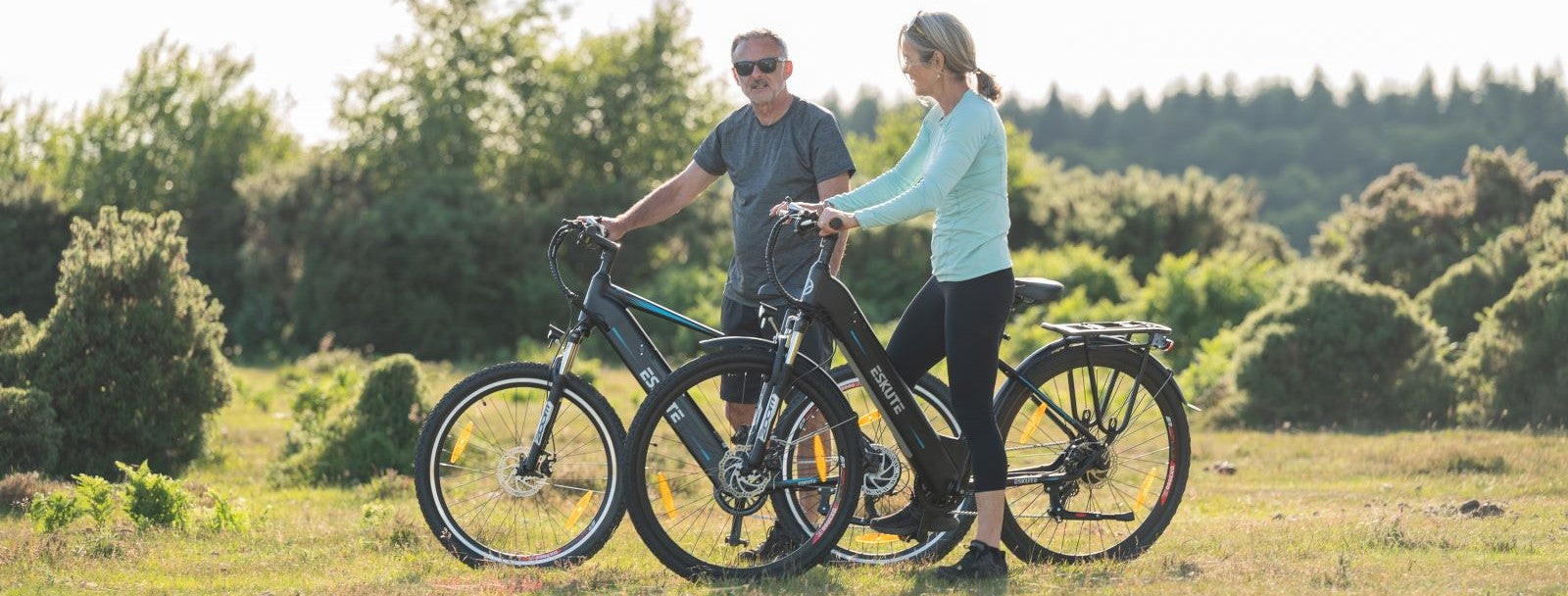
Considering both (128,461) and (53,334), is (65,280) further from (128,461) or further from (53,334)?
(128,461)

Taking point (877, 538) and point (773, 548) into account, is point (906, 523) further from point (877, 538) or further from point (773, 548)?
point (773, 548)

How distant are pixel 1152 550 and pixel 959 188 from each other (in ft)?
6.55

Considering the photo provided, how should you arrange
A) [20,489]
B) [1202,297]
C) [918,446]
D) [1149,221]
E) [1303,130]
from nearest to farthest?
[918,446], [20,489], [1202,297], [1149,221], [1303,130]

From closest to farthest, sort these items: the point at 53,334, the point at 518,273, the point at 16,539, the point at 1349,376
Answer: the point at 16,539 → the point at 53,334 → the point at 1349,376 → the point at 518,273

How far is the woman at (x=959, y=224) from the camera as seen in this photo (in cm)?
534

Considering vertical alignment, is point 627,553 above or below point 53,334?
below

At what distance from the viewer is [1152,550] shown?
6613 millimetres

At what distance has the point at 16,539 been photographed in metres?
6.81

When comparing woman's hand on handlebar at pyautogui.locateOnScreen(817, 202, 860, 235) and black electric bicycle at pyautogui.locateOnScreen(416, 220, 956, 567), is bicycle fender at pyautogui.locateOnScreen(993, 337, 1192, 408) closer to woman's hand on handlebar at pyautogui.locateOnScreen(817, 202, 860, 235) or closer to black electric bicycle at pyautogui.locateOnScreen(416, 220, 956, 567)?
black electric bicycle at pyautogui.locateOnScreen(416, 220, 956, 567)

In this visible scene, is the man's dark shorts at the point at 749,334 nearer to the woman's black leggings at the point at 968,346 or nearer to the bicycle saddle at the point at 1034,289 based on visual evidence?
the woman's black leggings at the point at 968,346

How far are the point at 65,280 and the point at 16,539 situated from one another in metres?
3.39

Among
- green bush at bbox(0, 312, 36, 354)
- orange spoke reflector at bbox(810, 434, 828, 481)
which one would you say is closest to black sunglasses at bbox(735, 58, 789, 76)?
orange spoke reflector at bbox(810, 434, 828, 481)

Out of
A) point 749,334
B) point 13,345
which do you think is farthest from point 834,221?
point 13,345

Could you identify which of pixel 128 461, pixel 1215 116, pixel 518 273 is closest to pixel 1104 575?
pixel 128 461
